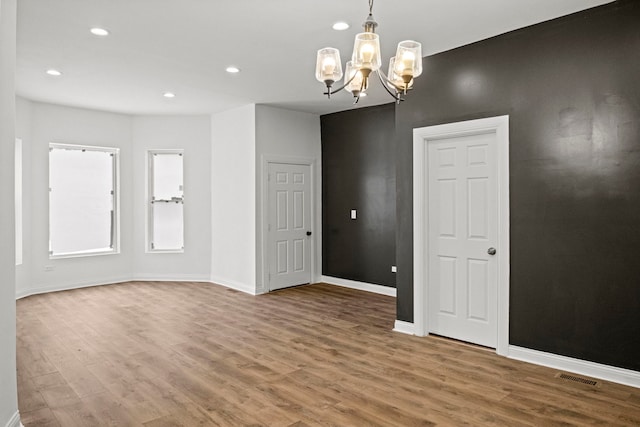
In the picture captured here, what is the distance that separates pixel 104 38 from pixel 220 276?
435 centimetres

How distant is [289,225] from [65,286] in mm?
3735

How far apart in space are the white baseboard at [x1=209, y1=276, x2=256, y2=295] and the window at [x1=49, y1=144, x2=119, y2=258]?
1.82 m

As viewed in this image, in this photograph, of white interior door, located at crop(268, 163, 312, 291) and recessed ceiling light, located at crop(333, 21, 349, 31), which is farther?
white interior door, located at crop(268, 163, 312, 291)

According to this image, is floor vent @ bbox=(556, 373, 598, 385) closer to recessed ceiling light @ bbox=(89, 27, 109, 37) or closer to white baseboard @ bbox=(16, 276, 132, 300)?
recessed ceiling light @ bbox=(89, 27, 109, 37)

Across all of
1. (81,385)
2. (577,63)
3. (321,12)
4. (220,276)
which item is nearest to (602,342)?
(577,63)

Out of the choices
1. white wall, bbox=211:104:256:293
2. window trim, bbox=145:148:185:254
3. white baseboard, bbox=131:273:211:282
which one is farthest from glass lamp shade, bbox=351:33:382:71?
white baseboard, bbox=131:273:211:282

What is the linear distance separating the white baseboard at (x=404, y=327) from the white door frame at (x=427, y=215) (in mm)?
68

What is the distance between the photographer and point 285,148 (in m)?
6.98

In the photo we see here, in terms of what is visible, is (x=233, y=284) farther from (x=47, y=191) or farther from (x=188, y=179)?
(x=47, y=191)

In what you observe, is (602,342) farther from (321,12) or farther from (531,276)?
(321,12)

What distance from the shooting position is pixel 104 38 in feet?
13.0

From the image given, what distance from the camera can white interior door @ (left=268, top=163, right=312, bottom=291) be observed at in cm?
683

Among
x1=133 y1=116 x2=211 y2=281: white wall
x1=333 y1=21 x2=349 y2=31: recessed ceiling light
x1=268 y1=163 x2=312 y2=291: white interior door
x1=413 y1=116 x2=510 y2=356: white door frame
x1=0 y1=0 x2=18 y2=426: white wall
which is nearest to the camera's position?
x1=0 y1=0 x2=18 y2=426: white wall

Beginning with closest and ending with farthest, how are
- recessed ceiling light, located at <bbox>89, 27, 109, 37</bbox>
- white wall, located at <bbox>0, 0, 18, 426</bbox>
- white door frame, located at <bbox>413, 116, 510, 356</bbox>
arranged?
white wall, located at <bbox>0, 0, 18, 426</bbox> < recessed ceiling light, located at <bbox>89, 27, 109, 37</bbox> < white door frame, located at <bbox>413, 116, 510, 356</bbox>
